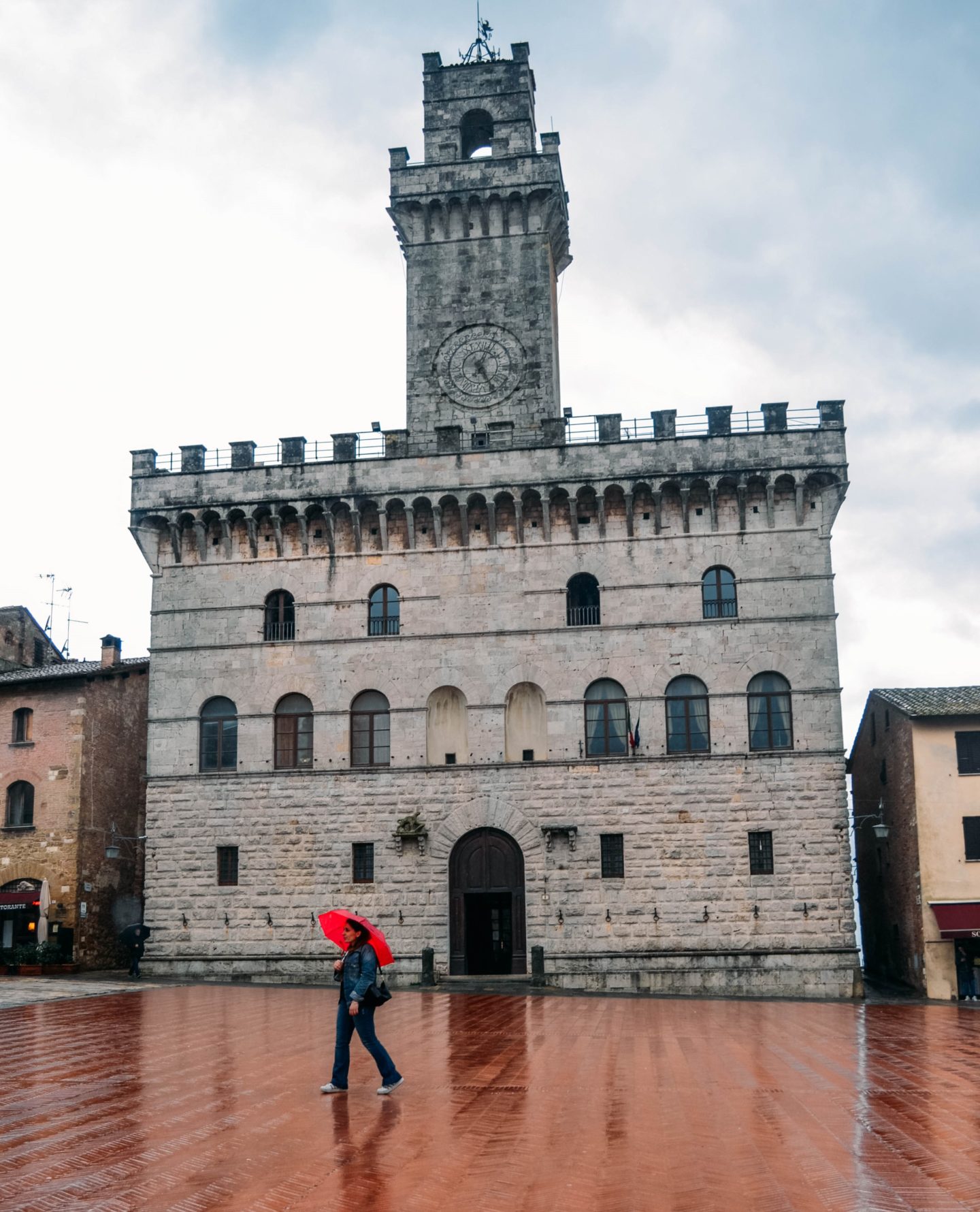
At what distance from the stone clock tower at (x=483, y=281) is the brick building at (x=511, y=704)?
1551 mm

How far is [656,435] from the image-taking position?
33031mm

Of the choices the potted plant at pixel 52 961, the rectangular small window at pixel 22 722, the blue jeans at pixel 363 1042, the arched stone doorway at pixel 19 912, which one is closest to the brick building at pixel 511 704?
the potted plant at pixel 52 961

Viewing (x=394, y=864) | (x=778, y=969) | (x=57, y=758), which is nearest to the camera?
(x=778, y=969)

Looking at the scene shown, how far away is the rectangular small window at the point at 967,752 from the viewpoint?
30.9 m

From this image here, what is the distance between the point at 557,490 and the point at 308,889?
41.2 feet

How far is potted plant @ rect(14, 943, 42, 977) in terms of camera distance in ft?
105

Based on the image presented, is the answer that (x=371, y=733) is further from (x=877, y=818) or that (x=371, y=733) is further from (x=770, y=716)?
(x=877, y=818)

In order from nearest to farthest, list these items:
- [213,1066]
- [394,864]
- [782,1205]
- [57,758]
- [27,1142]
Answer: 1. [782,1205]
2. [27,1142]
3. [213,1066]
4. [394,864]
5. [57,758]

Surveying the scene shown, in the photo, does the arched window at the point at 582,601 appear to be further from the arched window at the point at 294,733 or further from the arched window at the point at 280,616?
the arched window at the point at 280,616

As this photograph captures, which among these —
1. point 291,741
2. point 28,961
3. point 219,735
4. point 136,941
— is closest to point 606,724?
point 291,741

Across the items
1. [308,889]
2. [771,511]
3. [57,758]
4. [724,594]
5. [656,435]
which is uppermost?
[656,435]

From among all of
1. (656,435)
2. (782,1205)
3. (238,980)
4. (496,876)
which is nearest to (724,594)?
(656,435)

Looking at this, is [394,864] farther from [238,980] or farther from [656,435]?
[656,435]

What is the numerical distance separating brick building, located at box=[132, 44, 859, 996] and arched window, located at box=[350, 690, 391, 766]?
7cm
